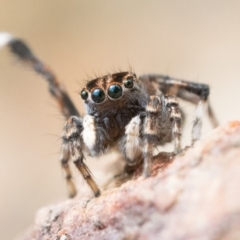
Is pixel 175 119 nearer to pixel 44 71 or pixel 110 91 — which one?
pixel 110 91

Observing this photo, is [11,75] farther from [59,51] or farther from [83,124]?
[83,124]

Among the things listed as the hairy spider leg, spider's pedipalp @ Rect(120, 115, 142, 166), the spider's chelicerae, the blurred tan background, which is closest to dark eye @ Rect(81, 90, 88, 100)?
the spider's chelicerae

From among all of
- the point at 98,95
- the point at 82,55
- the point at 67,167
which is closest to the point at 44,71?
the point at 67,167

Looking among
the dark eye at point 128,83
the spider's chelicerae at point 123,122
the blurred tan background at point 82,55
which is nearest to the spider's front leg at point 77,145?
the spider's chelicerae at point 123,122

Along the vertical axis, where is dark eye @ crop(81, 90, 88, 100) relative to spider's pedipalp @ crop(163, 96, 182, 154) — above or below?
above

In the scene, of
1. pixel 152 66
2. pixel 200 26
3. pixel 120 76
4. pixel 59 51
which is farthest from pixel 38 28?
pixel 120 76

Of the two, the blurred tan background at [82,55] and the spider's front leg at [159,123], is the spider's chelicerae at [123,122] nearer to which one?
the spider's front leg at [159,123]

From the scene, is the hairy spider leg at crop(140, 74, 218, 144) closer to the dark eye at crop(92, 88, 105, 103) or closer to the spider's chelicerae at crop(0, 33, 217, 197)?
the spider's chelicerae at crop(0, 33, 217, 197)
